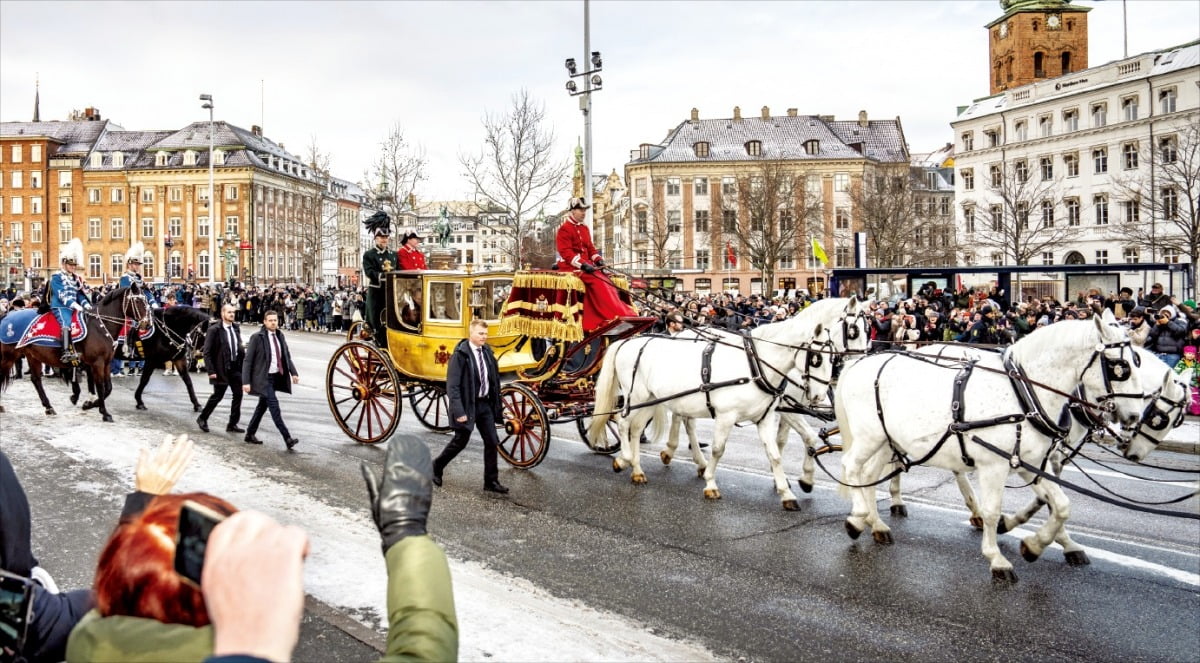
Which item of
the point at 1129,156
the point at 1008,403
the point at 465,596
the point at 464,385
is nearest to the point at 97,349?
the point at 464,385

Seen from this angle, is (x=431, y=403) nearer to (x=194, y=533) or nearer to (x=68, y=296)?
(x=68, y=296)

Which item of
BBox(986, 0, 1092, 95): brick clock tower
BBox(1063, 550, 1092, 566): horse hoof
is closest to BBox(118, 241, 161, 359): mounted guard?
BBox(1063, 550, 1092, 566): horse hoof

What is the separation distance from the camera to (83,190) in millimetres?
85000

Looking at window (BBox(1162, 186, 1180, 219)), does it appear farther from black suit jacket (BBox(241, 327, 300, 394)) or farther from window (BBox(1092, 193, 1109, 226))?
black suit jacket (BBox(241, 327, 300, 394))

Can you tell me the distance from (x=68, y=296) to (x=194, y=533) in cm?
1409

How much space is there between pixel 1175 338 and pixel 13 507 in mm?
16067

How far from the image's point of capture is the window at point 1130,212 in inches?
1789

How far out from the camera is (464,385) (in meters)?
9.15

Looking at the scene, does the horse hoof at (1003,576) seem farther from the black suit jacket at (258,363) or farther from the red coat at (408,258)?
the black suit jacket at (258,363)

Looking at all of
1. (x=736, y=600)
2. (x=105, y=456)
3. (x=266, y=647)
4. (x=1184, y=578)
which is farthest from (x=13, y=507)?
(x=105, y=456)

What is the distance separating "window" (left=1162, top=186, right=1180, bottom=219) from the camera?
3809 centimetres

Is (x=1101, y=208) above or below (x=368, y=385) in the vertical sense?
above

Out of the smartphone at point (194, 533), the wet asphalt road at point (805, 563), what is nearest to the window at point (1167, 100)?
the wet asphalt road at point (805, 563)

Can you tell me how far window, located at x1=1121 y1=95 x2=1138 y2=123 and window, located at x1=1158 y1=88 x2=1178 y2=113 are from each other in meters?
1.43
